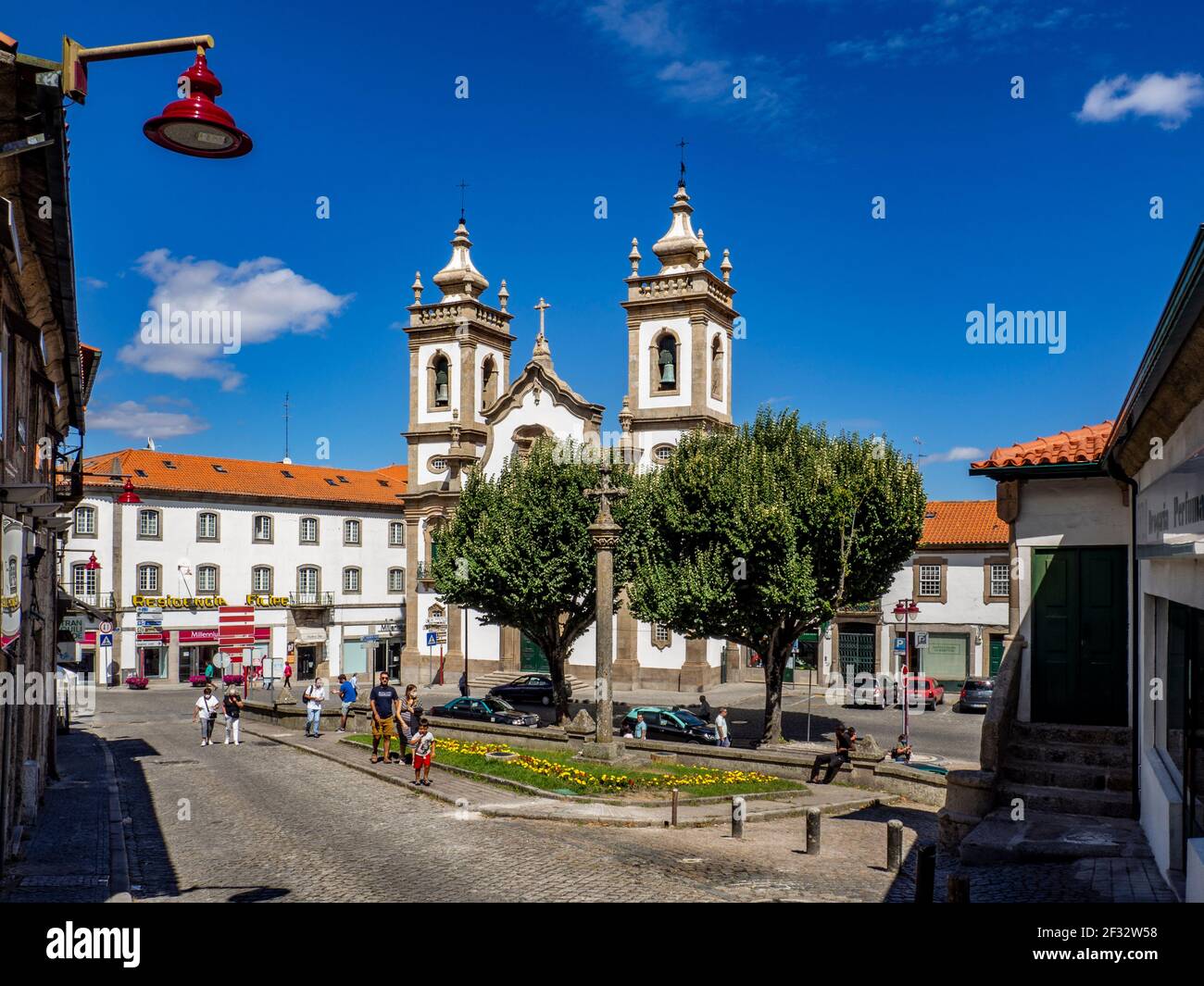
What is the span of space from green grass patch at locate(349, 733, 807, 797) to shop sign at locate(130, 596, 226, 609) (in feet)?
107

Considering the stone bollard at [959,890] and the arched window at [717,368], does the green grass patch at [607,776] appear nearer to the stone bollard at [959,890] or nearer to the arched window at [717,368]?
the stone bollard at [959,890]

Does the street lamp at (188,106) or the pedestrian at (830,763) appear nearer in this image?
the street lamp at (188,106)

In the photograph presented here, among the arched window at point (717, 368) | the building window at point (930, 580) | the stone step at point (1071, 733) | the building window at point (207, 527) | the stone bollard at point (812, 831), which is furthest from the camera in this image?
the building window at point (207, 527)

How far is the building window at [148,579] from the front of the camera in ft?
172

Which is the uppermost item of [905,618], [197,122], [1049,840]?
[197,122]

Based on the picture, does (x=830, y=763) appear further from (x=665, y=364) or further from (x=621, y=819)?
(x=665, y=364)

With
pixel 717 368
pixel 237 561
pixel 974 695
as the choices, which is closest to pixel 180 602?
pixel 237 561

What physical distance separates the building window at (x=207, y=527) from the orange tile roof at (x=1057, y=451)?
1880 inches

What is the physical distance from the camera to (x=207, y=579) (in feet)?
180

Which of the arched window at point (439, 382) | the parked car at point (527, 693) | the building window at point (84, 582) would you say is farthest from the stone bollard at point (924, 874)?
the building window at point (84, 582)

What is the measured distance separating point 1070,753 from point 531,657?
38.0 meters

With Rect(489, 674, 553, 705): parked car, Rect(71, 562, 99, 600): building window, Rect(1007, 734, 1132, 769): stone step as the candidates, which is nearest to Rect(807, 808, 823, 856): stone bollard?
Rect(1007, 734, 1132, 769): stone step

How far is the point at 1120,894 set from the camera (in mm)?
9781
